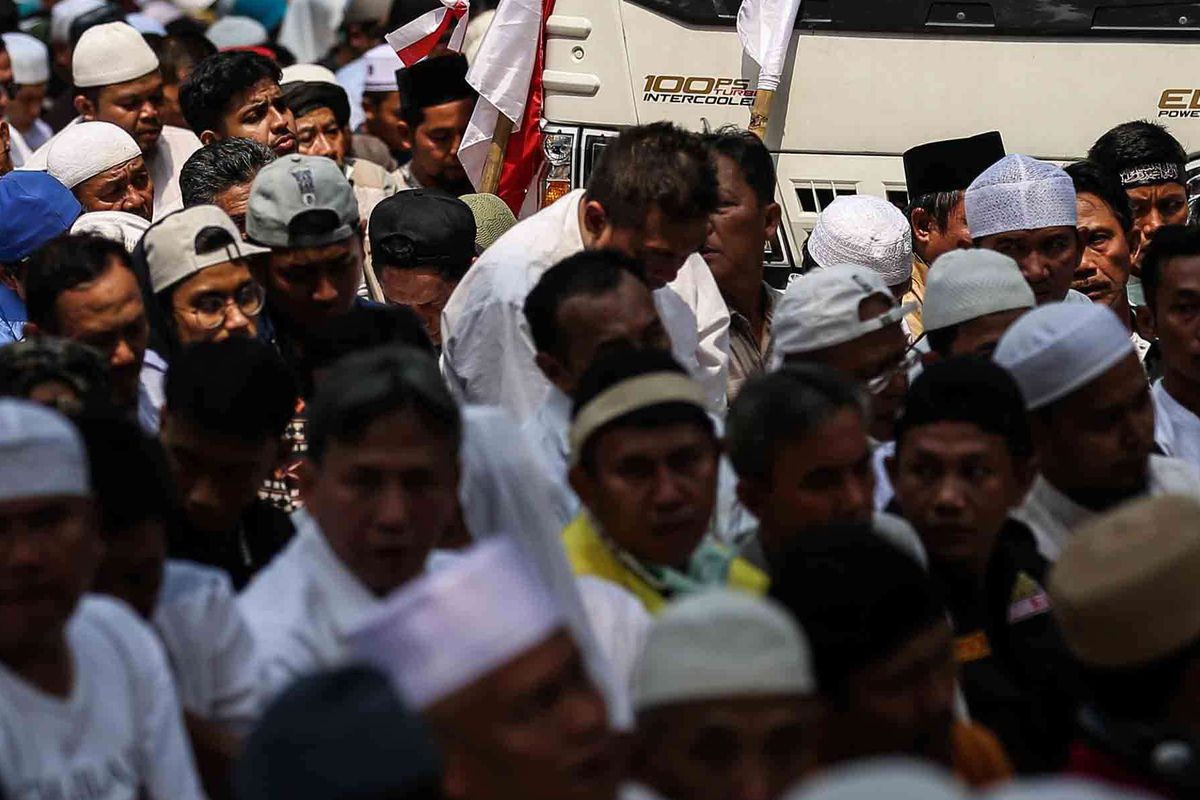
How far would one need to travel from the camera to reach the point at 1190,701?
12.4ft

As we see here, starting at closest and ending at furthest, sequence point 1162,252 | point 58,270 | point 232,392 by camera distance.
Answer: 1. point 232,392
2. point 58,270
3. point 1162,252

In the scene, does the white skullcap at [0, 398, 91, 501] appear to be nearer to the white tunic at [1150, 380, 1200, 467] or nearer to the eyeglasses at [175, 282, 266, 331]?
the eyeglasses at [175, 282, 266, 331]

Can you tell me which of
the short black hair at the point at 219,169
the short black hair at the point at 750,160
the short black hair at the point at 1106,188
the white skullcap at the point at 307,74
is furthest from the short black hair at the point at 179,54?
the short black hair at the point at 1106,188

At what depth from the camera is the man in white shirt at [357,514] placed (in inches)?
163

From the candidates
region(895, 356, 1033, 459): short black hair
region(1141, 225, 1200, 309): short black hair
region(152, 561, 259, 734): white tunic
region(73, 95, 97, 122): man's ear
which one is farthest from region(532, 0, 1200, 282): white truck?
region(152, 561, 259, 734): white tunic

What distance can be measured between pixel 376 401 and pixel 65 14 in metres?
10.7

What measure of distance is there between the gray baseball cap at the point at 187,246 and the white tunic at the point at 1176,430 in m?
2.48

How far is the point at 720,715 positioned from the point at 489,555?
1.31 ft

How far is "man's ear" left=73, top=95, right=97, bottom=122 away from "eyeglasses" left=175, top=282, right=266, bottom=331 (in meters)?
3.73

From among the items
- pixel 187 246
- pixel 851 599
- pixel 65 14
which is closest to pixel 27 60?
pixel 65 14

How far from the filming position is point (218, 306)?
20.1 ft

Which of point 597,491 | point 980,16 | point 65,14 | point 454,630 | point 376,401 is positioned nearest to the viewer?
point 454,630

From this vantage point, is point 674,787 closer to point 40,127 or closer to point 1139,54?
point 1139,54

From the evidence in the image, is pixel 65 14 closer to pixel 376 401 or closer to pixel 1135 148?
pixel 1135 148
